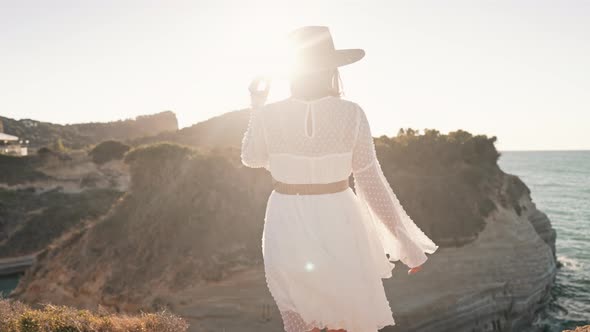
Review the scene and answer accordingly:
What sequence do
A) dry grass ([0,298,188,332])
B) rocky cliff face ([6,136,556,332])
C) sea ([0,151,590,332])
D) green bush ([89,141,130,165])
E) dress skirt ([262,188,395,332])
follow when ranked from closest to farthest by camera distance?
dress skirt ([262,188,395,332]), dry grass ([0,298,188,332]), rocky cliff face ([6,136,556,332]), sea ([0,151,590,332]), green bush ([89,141,130,165])

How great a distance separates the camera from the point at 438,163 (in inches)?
803

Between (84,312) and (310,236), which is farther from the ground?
(310,236)

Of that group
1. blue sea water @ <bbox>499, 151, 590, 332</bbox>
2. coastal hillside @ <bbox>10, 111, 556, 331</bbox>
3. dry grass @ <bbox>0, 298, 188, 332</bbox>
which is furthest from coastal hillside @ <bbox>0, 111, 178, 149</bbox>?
dry grass @ <bbox>0, 298, 188, 332</bbox>

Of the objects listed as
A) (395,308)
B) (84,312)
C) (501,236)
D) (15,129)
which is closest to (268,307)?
(395,308)

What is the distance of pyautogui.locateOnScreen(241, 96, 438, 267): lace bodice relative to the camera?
2.71 meters

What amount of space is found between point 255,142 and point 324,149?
49 cm

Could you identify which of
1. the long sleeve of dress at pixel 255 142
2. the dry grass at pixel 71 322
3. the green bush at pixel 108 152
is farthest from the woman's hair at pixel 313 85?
the green bush at pixel 108 152

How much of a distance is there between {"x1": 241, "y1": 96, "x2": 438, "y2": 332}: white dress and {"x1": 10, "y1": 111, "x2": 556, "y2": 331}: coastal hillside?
433 inches

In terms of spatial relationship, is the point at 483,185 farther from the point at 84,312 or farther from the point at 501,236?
the point at 84,312

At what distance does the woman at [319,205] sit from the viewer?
271 centimetres

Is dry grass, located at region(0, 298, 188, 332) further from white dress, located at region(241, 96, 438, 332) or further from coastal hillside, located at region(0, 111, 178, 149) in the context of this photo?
coastal hillside, located at region(0, 111, 178, 149)

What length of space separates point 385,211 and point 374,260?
1.16 feet

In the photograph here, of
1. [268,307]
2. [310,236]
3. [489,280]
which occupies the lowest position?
[489,280]

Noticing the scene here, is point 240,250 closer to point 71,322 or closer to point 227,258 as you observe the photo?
point 227,258
